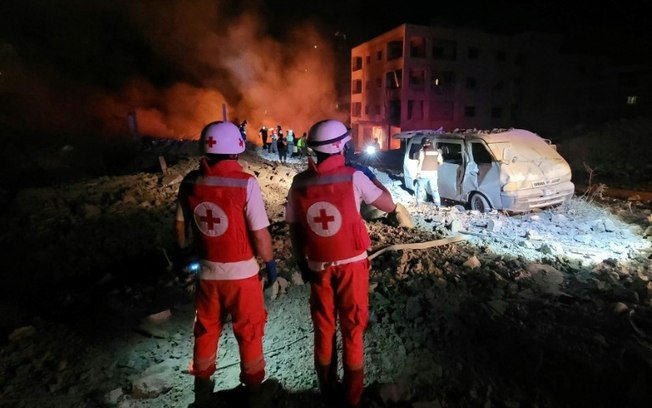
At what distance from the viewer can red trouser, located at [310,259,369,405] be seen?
2682 millimetres

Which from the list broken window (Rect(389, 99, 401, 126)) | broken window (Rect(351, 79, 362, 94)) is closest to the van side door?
broken window (Rect(389, 99, 401, 126))

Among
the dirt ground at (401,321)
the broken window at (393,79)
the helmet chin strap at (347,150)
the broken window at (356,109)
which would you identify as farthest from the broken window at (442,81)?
the dirt ground at (401,321)

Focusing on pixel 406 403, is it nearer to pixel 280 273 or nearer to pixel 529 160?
pixel 280 273

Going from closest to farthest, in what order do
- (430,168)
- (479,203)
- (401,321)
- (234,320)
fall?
(234,320) → (401,321) → (479,203) → (430,168)

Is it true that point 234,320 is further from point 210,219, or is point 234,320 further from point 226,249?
point 210,219

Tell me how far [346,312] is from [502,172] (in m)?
5.99

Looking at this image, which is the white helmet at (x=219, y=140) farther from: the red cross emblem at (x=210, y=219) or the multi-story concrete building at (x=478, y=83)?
the multi-story concrete building at (x=478, y=83)

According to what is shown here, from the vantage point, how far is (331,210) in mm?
2664

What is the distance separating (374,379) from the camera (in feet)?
10.4

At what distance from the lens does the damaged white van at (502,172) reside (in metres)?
7.54

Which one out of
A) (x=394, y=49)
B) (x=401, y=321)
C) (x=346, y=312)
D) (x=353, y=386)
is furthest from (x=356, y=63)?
(x=353, y=386)

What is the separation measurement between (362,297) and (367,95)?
3366cm

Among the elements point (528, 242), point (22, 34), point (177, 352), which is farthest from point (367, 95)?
point (177, 352)

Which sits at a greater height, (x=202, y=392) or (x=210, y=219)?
(x=210, y=219)
